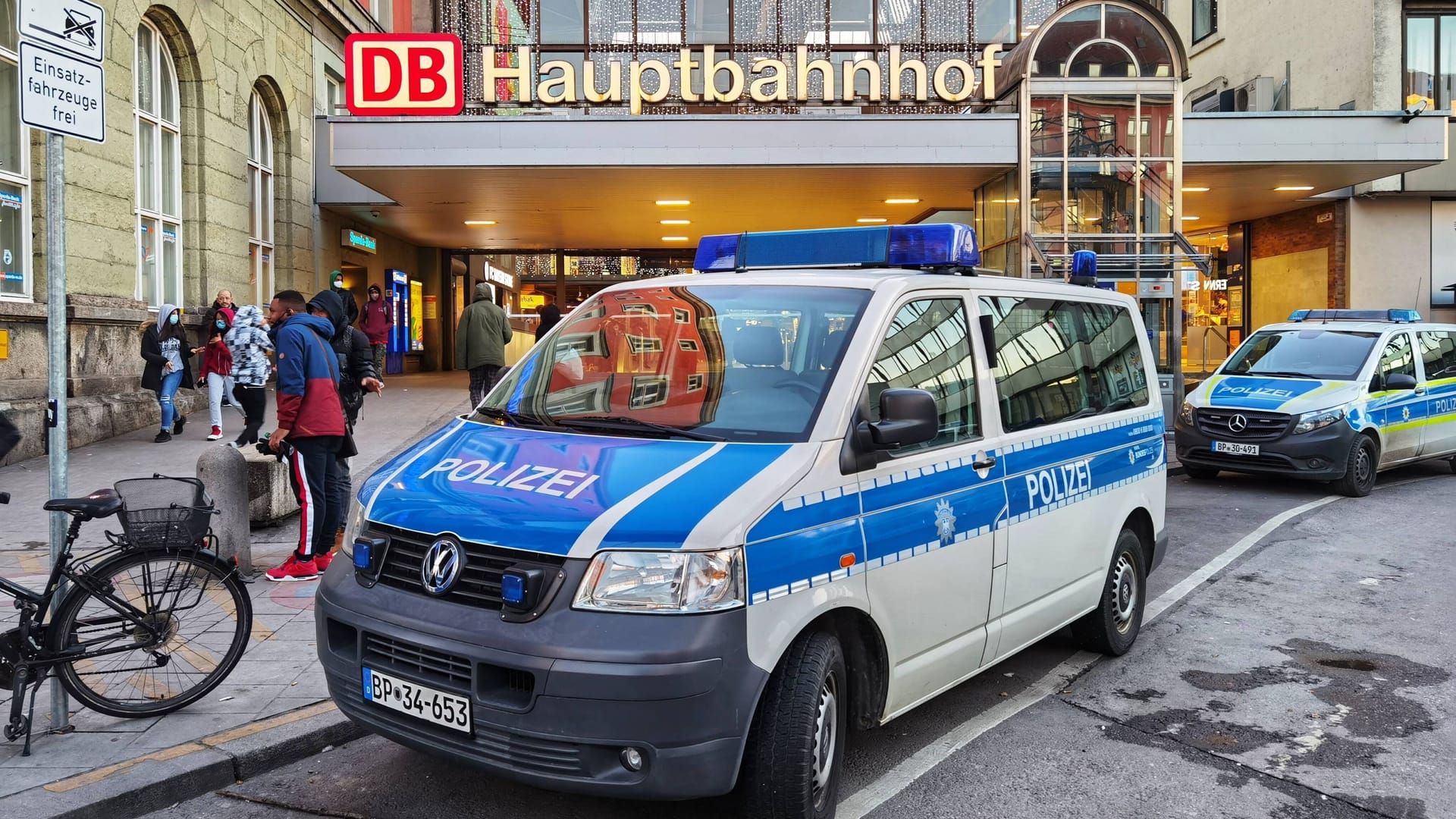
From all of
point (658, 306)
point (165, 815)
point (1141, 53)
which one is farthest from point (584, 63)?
point (165, 815)

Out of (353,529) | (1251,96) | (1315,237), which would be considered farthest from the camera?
(1251,96)

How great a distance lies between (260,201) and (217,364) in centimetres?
709

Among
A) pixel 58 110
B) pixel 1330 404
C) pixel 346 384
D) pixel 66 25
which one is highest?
pixel 66 25

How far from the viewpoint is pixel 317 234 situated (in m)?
21.1

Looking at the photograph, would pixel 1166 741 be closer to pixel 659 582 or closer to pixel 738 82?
pixel 659 582

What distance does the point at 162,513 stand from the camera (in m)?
4.49

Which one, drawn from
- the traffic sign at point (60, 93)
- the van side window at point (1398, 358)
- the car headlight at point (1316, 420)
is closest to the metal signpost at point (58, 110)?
the traffic sign at point (60, 93)

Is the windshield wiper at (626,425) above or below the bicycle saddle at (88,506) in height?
above

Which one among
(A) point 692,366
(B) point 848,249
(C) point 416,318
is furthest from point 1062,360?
(C) point 416,318

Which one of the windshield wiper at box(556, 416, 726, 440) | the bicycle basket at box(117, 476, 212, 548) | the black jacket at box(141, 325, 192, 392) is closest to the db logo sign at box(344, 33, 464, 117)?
the black jacket at box(141, 325, 192, 392)

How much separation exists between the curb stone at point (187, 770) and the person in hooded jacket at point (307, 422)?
2.29 meters

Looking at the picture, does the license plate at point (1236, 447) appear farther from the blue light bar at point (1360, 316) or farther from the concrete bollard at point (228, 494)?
the concrete bollard at point (228, 494)

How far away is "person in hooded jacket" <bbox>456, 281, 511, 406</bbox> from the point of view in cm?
1352

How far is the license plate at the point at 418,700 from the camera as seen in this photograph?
131 inches
